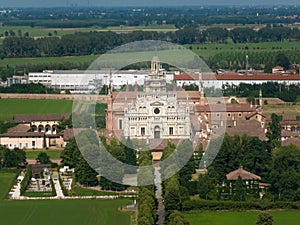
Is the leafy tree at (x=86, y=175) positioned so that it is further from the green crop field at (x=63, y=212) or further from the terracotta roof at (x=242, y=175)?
the terracotta roof at (x=242, y=175)

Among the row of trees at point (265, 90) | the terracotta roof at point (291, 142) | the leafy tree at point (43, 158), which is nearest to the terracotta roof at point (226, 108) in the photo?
the terracotta roof at point (291, 142)

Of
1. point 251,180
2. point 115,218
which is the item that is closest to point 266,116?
point 251,180

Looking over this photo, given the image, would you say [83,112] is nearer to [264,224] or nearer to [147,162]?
[147,162]

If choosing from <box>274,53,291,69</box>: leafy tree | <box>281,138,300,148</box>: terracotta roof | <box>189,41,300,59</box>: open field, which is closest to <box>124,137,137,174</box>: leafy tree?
<box>281,138,300,148</box>: terracotta roof

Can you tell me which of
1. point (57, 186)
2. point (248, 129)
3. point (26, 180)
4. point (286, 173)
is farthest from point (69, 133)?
point (286, 173)

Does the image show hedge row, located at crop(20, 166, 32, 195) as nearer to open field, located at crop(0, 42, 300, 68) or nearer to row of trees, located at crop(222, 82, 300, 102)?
row of trees, located at crop(222, 82, 300, 102)
